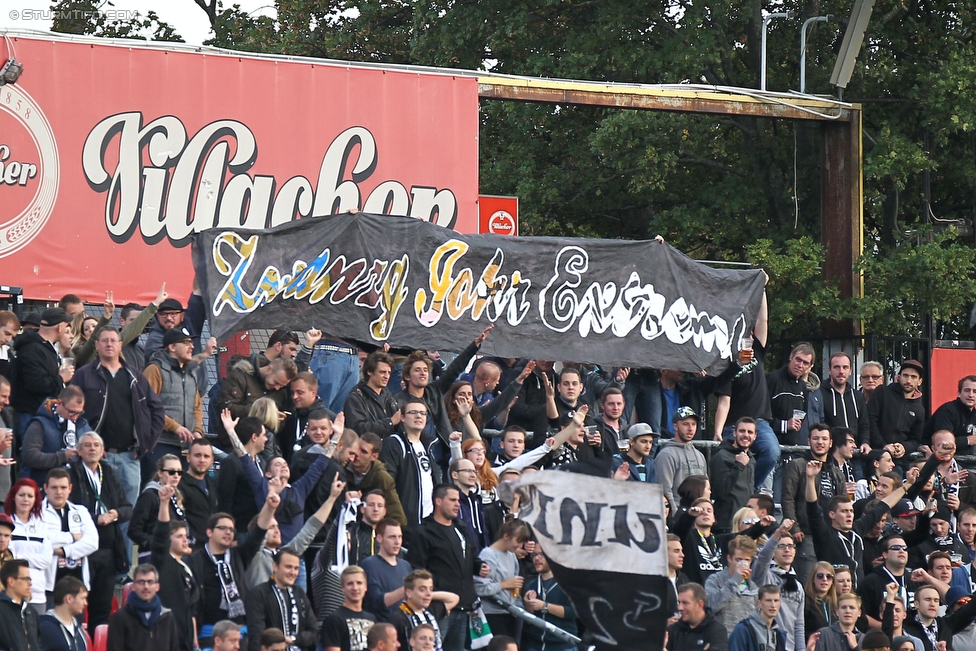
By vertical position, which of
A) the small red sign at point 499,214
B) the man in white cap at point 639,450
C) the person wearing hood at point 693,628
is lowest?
the person wearing hood at point 693,628

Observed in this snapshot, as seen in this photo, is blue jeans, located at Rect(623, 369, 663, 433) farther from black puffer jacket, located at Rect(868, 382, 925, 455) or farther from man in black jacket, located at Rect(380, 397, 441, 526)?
man in black jacket, located at Rect(380, 397, 441, 526)

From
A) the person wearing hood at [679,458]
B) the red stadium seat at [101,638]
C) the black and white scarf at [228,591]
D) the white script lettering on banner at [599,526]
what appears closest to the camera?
the white script lettering on banner at [599,526]

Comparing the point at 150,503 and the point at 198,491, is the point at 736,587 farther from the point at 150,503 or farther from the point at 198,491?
the point at 150,503

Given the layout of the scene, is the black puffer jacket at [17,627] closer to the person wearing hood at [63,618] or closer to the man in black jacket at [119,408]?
the person wearing hood at [63,618]

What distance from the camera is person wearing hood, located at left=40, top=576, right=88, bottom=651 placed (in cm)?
1211

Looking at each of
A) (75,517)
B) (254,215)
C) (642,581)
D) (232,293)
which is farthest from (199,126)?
(642,581)

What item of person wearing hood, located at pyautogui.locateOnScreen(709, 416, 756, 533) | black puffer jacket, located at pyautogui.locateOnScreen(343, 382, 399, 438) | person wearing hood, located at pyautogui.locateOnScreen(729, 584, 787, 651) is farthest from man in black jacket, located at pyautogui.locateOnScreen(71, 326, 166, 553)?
person wearing hood, located at pyautogui.locateOnScreen(709, 416, 756, 533)

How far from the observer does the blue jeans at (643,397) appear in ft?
56.4

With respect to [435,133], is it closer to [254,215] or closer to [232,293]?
[254,215]

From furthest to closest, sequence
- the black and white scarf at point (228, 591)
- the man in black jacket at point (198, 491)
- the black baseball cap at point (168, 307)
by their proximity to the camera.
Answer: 1. the black baseball cap at point (168, 307)
2. the man in black jacket at point (198, 491)
3. the black and white scarf at point (228, 591)

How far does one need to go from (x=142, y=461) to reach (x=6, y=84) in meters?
5.90

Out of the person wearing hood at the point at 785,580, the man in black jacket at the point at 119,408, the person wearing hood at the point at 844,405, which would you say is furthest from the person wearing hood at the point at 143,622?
the person wearing hood at the point at 844,405

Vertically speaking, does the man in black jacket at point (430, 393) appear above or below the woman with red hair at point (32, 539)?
above

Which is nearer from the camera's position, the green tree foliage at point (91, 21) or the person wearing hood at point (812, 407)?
the person wearing hood at point (812, 407)
